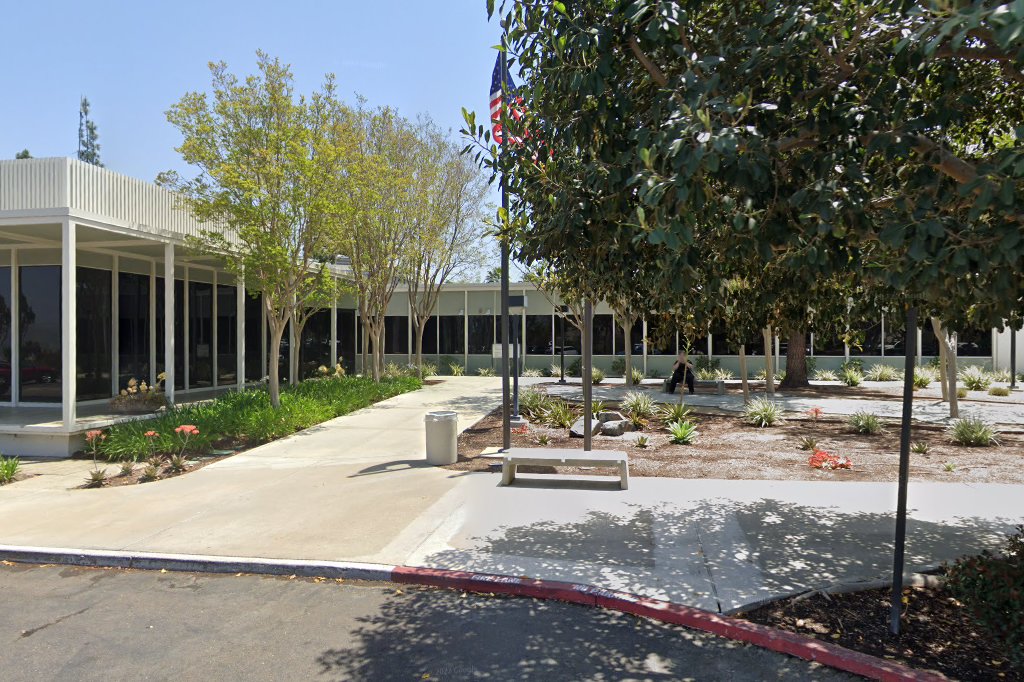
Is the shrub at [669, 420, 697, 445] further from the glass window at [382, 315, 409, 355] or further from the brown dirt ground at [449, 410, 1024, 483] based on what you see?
the glass window at [382, 315, 409, 355]

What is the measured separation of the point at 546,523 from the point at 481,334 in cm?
2353

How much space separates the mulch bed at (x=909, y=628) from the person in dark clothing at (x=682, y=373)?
11219 mm

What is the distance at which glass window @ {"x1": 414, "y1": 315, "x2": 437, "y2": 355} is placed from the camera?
31234 mm

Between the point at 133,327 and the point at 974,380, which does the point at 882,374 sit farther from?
the point at 133,327

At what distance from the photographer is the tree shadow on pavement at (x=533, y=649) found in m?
4.04

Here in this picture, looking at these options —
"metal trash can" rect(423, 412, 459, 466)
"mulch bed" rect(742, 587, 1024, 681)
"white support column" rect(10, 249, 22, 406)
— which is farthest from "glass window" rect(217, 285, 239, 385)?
"mulch bed" rect(742, 587, 1024, 681)

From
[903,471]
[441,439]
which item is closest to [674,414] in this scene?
[441,439]

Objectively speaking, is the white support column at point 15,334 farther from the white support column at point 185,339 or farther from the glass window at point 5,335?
the white support column at point 185,339

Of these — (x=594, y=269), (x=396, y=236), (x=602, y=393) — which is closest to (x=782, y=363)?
(x=602, y=393)

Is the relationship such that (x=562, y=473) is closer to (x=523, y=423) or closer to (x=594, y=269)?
(x=523, y=423)

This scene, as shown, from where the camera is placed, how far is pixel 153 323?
16469 mm

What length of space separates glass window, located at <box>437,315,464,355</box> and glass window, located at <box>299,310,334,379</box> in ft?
23.7

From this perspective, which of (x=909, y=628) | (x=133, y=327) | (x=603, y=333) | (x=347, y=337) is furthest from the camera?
(x=603, y=333)

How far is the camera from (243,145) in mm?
12938
